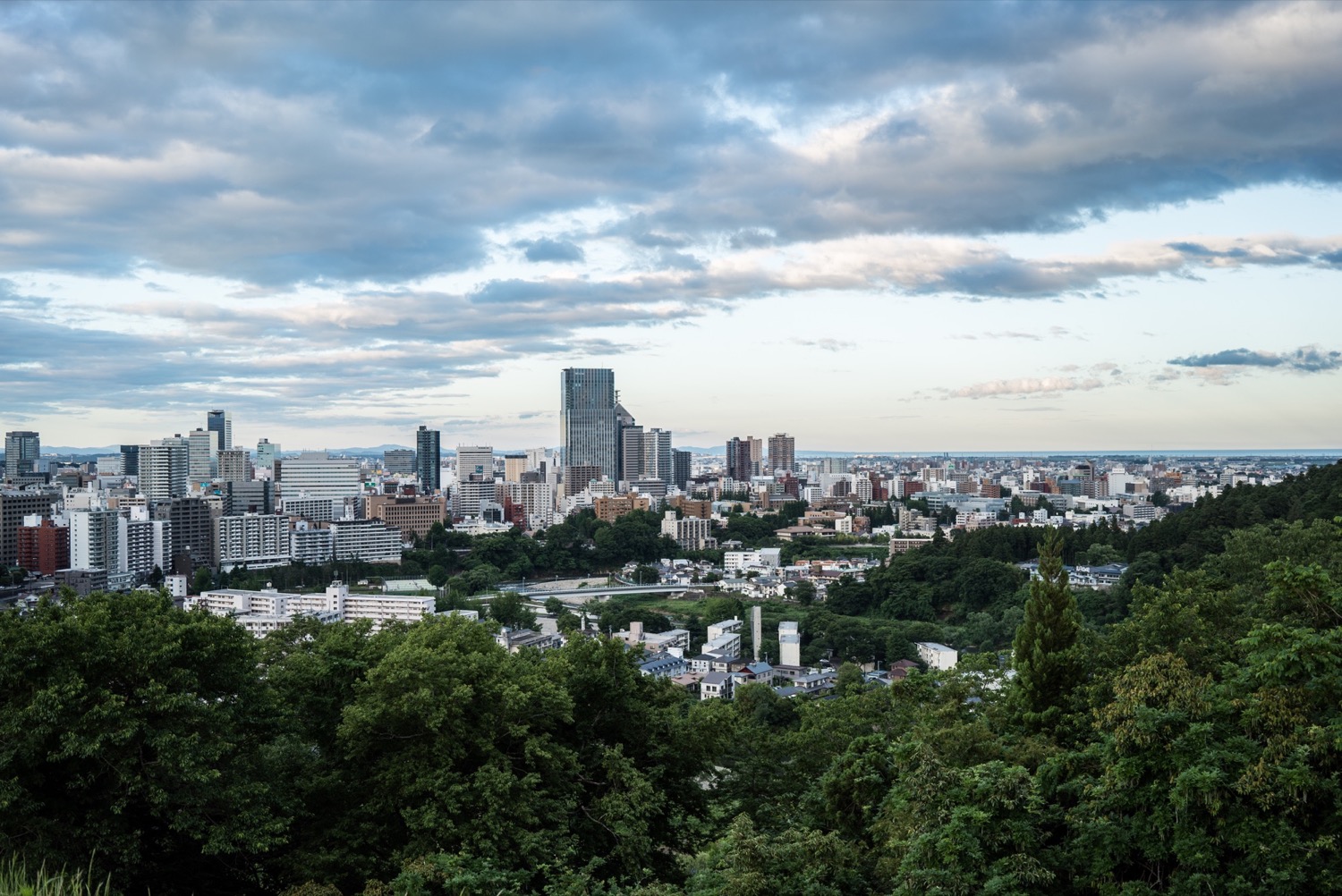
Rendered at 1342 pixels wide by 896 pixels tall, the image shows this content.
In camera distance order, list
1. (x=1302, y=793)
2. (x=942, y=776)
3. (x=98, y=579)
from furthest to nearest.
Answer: (x=98, y=579)
(x=942, y=776)
(x=1302, y=793)

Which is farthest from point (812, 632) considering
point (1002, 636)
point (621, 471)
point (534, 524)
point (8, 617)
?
point (621, 471)

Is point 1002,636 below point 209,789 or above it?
below

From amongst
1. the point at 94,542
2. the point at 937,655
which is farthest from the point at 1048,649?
the point at 94,542

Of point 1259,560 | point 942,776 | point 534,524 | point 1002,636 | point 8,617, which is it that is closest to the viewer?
point 942,776

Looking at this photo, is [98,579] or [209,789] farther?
[98,579]

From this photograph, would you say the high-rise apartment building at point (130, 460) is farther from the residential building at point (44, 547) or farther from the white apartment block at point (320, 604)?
the white apartment block at point (320, 604)

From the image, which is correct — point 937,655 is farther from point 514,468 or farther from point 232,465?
point 514,468

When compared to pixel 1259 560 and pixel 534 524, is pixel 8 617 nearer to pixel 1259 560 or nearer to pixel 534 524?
pixel 1259 560

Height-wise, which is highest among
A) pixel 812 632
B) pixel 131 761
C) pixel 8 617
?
pixel 8 617
